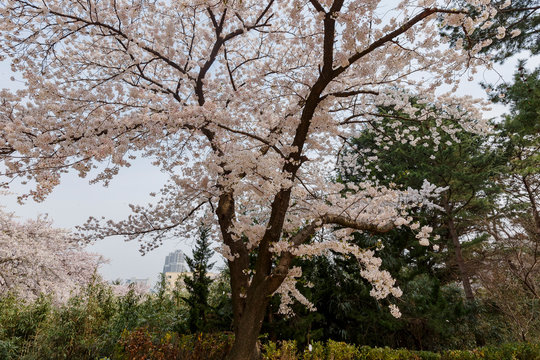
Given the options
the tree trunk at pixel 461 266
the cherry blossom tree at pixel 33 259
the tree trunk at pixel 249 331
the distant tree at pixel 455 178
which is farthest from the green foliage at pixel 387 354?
the cherry blossom tree at pixel 33 259

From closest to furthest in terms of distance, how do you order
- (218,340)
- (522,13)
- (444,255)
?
(218,340) → (522,13) → (444,255)

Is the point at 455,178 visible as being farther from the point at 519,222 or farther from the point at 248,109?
the point at 248,109

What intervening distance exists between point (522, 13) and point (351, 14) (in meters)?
6.38

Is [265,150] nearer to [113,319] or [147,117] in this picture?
[147,117]

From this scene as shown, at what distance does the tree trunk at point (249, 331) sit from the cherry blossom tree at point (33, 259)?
10.1 meters

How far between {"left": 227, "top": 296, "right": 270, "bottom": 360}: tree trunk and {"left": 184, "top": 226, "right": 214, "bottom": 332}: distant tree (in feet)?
8.45

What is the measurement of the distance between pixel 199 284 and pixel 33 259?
1006 centimetres

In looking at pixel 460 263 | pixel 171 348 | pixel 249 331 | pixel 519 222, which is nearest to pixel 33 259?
pixel 171 348

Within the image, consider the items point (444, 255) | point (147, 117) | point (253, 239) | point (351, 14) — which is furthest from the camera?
point (444, 255)

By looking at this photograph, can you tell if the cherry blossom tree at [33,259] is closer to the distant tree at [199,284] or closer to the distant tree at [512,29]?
the distant tree at [199,284]

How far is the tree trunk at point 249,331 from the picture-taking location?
4016 mm

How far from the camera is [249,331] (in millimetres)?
4070

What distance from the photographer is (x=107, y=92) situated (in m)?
5.64

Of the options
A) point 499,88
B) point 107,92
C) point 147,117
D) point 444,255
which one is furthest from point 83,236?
point 444,255
